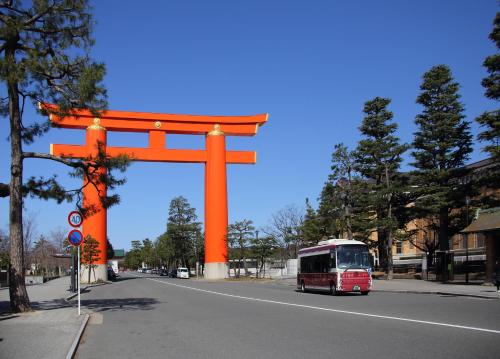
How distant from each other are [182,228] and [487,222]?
61642mm

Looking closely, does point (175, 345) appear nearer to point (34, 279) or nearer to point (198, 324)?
point (198, 324)

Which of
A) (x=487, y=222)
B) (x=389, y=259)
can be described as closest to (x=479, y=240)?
(x=389, y=259)

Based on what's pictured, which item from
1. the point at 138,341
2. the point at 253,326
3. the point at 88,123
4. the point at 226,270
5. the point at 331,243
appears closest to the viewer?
the point at 138,341

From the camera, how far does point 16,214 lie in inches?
649

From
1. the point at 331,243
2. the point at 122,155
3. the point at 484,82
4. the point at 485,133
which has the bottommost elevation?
the point at 331,243

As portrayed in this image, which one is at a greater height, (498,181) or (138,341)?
(498,181)

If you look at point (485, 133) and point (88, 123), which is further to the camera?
point (88, 123)

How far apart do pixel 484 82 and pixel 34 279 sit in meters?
44.8

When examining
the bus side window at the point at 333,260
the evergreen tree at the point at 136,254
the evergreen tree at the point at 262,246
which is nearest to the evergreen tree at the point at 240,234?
the evergreen tree at the point at 262,246

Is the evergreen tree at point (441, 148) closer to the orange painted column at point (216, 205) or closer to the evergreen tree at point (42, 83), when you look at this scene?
the orange painted column at point (216, 205)

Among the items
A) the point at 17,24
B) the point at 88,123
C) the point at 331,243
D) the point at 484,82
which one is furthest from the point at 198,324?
the point at 88,123

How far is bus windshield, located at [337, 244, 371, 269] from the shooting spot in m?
25.6

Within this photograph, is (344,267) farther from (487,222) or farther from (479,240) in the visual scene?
(479,240)

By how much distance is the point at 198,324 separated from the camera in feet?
45.7
